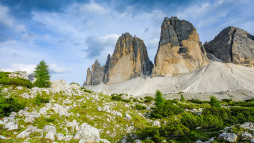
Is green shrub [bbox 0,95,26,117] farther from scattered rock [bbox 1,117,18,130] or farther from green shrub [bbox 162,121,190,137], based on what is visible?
green shrub [bbox 162,121,190,137]

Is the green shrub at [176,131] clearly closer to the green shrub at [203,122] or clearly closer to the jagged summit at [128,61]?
the green shrub at [203,122]

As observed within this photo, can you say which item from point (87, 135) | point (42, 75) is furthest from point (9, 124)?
point (42, 75)

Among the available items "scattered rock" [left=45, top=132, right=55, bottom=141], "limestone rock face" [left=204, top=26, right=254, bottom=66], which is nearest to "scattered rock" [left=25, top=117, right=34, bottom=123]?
"scattered rock" [left=45, top=132, right=55, bottom=141]

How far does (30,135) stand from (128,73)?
5620 inches

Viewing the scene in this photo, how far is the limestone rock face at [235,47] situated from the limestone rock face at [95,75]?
431 feet

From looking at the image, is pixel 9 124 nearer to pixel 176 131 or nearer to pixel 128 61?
pixel 176 131

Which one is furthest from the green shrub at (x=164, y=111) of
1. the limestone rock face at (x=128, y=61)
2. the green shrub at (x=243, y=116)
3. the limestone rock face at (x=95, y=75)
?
the limestone rock face at (x=95, y=75)

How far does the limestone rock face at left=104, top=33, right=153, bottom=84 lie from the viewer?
152000mm

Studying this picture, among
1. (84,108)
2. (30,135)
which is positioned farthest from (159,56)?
(30,135)

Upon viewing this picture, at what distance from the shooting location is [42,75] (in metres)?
30.3

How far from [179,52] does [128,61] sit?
181ft

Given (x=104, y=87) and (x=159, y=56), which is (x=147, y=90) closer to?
(x=159, y=56)

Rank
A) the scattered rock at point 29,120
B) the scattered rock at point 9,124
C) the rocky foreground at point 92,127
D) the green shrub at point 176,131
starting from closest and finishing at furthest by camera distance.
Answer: the rocky foreground at point 92,127 → the scattered rock at point 9,124 → the green shrub at point 176,131 → the scattered rock at point 29,120

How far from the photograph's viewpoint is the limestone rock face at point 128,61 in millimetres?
152000
